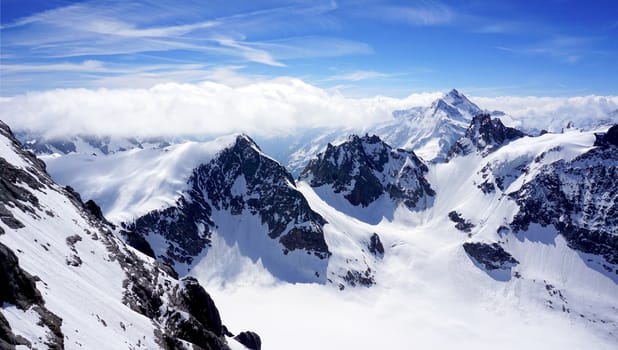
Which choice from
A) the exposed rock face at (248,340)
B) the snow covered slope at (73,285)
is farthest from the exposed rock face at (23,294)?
the exposed rock face at (248,340)

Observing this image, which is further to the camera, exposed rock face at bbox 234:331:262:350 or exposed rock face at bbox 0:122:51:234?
exposed rock face at bbox 234:331:262:350

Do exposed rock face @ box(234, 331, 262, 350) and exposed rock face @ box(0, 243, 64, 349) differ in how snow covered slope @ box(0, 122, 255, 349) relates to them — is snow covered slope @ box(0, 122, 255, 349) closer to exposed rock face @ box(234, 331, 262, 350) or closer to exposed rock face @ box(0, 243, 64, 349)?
exposed rock face @ box(0, 243, 64, 349)

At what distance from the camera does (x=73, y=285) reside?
5856cm

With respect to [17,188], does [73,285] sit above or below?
below

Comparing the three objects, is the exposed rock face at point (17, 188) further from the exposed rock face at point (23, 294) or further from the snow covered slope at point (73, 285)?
the exposed rock face at point (23, 294)

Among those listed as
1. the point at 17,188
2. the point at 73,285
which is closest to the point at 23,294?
the point at 73,285

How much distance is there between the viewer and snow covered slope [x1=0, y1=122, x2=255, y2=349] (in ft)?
142

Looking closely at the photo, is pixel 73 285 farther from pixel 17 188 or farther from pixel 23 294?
pixel 17 188

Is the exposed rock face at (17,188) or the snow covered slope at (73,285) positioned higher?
the exposed rock face at (17,188)

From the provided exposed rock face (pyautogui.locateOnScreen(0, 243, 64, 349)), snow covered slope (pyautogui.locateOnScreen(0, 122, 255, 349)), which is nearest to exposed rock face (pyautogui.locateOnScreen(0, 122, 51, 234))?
snow covered slope (pyautogui.locateOnScreen(0, 122, 255, 349))

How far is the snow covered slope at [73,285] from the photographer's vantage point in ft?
142

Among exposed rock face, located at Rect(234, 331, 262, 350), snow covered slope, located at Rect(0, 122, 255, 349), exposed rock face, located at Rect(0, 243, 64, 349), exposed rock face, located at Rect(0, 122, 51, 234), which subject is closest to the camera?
exposed rock face, located at Rect(0, 243, 64, 349)

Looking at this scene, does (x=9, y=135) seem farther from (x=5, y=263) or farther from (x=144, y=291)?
(x=5, y=263)

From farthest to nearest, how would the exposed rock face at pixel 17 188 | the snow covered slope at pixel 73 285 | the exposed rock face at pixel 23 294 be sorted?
the exposed rock face at pixel 17 188 < the snow covered slope at pixel 73 285 < the exposed rock face at pixel 23 294
